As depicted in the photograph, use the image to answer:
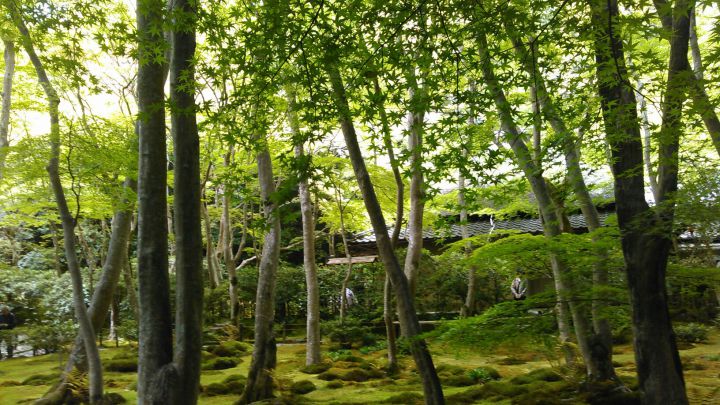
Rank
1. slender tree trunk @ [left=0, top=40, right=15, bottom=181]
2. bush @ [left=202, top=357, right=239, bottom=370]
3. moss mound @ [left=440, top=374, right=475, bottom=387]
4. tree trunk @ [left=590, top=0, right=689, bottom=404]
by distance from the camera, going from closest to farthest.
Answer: tree trunk @ [left=590, top=0, right=689, bottom=404], moss mound @ [left=440, top=374, right=475, bottom=387], slender tree trunk @ [left=0, top=40, right=15, bottom=181], bush @ [left=202, top=357, right=239, bottom=370]

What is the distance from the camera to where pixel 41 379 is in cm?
1031

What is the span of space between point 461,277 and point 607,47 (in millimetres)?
11735

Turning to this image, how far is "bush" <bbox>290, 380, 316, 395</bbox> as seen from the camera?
8422 millimetres

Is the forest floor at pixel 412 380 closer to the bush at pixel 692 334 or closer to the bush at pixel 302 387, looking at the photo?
the bush at pixel 302 387

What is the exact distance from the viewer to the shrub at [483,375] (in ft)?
29.5

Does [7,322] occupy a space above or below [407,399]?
above

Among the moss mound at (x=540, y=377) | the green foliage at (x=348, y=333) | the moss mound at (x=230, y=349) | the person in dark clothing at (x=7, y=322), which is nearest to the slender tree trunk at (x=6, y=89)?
the person in dark clothing at (x=7, y=322)

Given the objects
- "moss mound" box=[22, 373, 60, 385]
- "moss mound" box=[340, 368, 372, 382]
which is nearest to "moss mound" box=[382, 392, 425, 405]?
"moss mound" box=[340, 368, 372, 382]

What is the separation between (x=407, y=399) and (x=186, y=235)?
4496mm

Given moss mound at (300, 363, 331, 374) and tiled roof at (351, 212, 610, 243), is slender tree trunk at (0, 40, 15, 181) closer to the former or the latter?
moss mound at (300, 363, 331, 374)

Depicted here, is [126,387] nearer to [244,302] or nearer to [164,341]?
[164,341]

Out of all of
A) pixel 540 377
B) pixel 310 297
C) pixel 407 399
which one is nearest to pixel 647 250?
pixel 540 377

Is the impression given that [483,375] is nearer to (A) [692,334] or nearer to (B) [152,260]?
(A) [692,334]

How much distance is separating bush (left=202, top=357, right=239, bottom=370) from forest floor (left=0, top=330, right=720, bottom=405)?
0.19 metres
